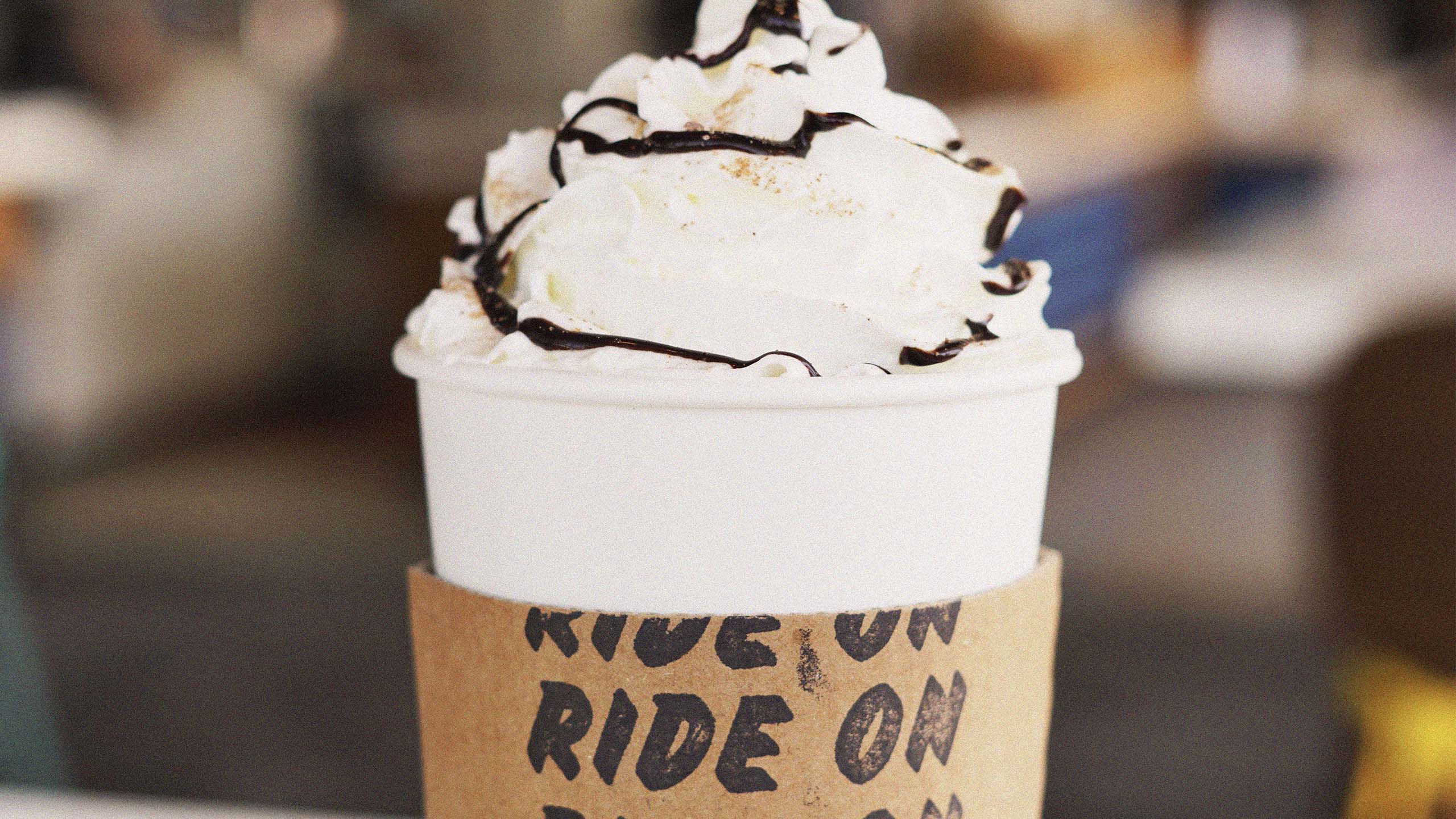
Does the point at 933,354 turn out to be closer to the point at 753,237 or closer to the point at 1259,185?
the point at 753,237

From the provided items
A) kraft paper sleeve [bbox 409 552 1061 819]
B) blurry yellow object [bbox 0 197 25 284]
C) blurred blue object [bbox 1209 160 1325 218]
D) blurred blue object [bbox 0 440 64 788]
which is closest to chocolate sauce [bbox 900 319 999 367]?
kraft paper sleeve [bbox 409 552 1061 819]

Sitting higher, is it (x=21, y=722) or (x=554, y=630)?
(x=554, y=630)

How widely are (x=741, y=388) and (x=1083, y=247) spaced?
3.67m

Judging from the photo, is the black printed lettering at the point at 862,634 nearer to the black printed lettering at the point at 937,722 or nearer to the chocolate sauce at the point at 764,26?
the black printed lettering at the point at 937,722

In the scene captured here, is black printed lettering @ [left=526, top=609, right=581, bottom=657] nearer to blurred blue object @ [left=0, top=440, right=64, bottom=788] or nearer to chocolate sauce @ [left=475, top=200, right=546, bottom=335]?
chocolate sauce @ [left=475, top=200, right=546, bottom=335]

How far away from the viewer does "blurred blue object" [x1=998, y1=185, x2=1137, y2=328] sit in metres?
3.46

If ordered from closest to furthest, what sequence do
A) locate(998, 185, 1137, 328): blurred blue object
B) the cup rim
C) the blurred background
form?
the cup rim
the blurred background
locate(998, 185, 1137, 328): blurred blue object

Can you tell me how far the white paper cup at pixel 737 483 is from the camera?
517 mm

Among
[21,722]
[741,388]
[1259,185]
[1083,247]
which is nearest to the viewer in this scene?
[741,388]

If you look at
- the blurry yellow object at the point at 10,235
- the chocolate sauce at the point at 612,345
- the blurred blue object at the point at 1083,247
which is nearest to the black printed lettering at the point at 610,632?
the chocolate sauce at the point at 612,345

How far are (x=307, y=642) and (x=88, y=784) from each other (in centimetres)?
69

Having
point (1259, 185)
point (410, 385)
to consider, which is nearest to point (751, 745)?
point (410, 385)

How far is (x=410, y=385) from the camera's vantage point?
4.56 metres

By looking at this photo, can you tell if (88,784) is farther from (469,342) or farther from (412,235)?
(412,235)
